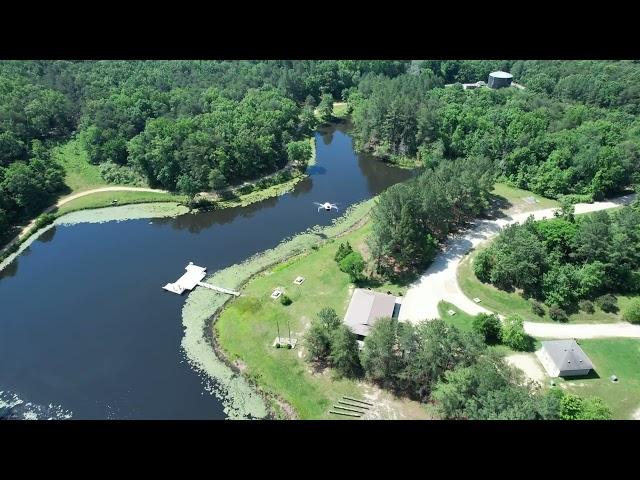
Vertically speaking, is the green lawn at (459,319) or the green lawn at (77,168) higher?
the green lawn at (77,168)

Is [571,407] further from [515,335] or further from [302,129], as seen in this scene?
[302,129]

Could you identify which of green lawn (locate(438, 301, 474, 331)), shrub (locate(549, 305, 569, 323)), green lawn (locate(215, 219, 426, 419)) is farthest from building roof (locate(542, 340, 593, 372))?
green lawn (locate(215, 219, 426, 419))

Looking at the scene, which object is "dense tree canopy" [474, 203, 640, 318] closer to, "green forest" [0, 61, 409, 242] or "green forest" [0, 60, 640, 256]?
"green forest" [0, 60, 640, 256]

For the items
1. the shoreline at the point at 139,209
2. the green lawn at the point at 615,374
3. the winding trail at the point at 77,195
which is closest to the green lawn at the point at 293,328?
the green lawn at the point at 615,374

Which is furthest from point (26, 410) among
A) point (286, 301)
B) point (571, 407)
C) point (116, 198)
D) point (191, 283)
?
point (571, 407)

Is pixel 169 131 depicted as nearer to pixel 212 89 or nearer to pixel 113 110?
pixel 113 110

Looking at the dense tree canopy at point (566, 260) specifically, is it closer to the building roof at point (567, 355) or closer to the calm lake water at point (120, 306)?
the building roof at point (567, 355)
